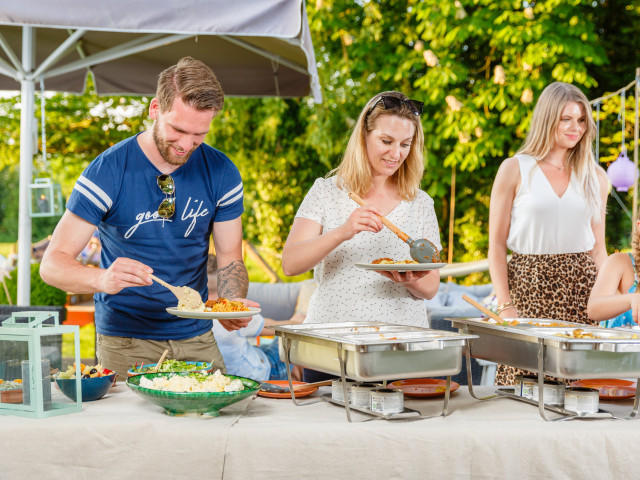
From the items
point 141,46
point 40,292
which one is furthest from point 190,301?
point 40,292

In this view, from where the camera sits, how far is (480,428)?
1.65 m

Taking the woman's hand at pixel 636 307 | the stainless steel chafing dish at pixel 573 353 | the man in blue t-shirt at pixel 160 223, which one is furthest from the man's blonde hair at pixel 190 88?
the woman's hand at pixel 636 307

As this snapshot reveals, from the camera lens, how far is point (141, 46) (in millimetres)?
3973

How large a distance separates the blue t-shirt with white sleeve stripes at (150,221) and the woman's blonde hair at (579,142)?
118cm

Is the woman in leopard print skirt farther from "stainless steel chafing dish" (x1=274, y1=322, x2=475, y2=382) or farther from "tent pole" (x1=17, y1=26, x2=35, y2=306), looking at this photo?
"tent pole" (x1=17, y1=26, x2=35, y2=306)

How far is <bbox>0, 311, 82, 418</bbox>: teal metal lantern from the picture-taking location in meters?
1.71

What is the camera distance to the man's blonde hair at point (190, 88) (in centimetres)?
200

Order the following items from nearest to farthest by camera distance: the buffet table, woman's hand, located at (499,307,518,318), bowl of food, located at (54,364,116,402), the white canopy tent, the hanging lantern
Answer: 1. the buffet table
2. bowl of food, located at (54,364,116,402)
3. woman's hand, located at (499,307,518,318)
4. the white canopy tent
5. the hanging lantern

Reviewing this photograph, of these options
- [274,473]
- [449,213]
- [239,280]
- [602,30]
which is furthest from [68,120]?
[274,473]

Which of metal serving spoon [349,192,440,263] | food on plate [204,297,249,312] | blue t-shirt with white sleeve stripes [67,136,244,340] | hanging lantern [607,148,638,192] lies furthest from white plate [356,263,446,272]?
hanging lantern [607,148,638,192]

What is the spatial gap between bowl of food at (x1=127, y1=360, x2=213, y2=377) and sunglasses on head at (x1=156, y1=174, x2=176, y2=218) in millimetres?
425

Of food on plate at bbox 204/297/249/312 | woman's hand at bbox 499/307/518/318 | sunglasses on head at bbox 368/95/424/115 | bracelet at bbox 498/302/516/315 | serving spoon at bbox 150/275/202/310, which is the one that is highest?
sunglasses on head at bbox 368/95/424/115

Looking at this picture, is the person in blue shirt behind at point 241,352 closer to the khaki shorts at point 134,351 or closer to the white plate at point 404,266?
the khaki shorts at point 134,351

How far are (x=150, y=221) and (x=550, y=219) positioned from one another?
4.62 ft
